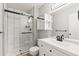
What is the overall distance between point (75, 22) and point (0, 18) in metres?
1.85

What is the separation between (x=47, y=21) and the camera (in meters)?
1.92

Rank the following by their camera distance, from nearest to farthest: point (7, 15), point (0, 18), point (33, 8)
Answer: point (0, 18) → point (7, 15) → point (33, 8)

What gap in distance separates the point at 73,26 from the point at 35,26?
140cm

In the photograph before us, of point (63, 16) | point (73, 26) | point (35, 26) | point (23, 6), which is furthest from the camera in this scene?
point (35, 26)

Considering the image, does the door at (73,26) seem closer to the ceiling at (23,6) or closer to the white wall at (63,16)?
the white wall at (63,16)

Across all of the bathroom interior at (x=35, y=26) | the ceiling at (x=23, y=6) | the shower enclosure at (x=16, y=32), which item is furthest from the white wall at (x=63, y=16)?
the shower enclosure at (x=16, y=32)

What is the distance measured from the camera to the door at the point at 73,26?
46.7 inches

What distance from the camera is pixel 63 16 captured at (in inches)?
59.3

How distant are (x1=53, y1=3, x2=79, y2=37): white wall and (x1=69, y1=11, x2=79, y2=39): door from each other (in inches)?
3.1

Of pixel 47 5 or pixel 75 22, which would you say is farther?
pixel 47 5

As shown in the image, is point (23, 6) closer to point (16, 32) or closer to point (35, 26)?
point (35, 26)

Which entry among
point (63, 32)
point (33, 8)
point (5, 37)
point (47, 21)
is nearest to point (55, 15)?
point (47, 21)

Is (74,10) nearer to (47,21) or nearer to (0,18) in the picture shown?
(47,21)

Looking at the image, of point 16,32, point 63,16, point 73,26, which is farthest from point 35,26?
point 73,26
